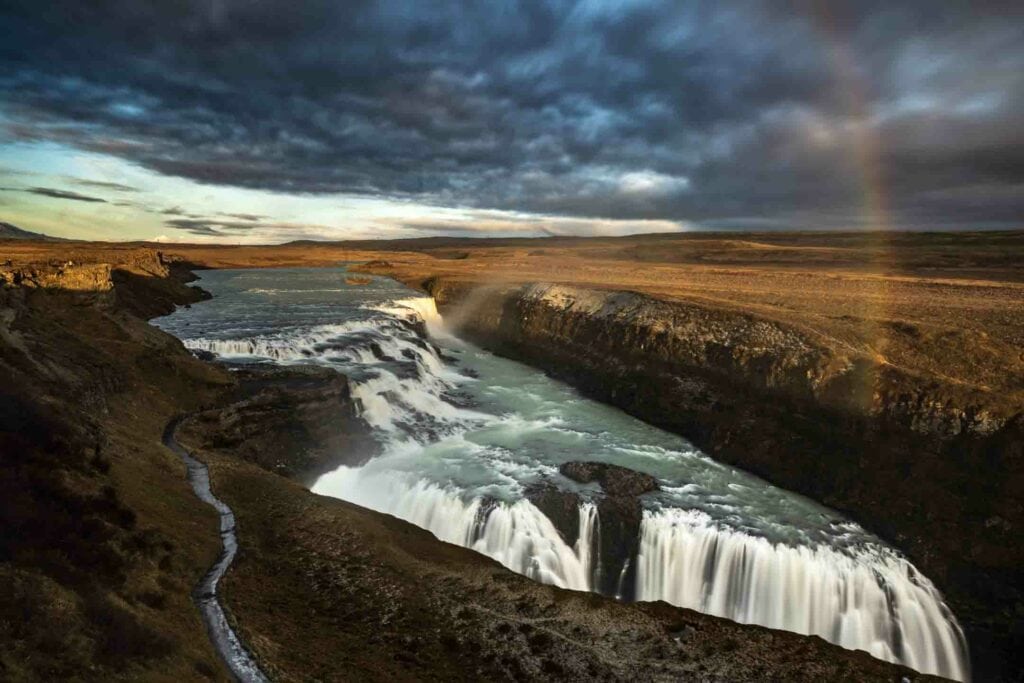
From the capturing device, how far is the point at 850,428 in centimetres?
2595

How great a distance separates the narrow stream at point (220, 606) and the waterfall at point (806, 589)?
13982mm

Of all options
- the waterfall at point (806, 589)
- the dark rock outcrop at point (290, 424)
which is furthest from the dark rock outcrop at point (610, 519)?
the dark rock outcrop at point (290, 424)

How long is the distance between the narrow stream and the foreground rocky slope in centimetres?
24

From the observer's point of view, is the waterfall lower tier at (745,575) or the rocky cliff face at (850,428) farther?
the rocky cliff face at (850,428)

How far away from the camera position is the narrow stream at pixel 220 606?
956 cm

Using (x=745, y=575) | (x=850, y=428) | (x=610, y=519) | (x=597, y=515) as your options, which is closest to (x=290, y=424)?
(x=597, y=515)

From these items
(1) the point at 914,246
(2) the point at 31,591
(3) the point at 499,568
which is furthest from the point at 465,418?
(1) the point at 914,246

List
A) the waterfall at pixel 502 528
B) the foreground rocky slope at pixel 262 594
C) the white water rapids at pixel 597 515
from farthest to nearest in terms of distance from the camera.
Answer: the waterfall at pixel 502 528 < the white water rapids at pixel 597 515 < the foreground rocky slope at pixel 262 594

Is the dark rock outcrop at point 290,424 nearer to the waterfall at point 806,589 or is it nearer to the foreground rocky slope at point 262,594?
the foreground rocky slope at point 262,594

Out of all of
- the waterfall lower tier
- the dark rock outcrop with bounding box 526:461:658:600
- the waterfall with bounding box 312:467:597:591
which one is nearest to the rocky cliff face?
the waterfall lower tier

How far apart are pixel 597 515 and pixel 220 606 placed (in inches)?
544

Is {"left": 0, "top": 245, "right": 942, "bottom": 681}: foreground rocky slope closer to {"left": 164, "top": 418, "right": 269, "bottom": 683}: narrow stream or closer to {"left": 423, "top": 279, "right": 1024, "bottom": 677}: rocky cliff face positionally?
{"left": 164, "top": 418, "right": 269, "bottom": 683}: narrow stream

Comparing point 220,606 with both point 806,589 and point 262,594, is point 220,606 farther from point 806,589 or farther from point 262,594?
point 806,589

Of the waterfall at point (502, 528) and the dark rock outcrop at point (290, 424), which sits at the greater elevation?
the dark rock outcrop at point (290, 424)
